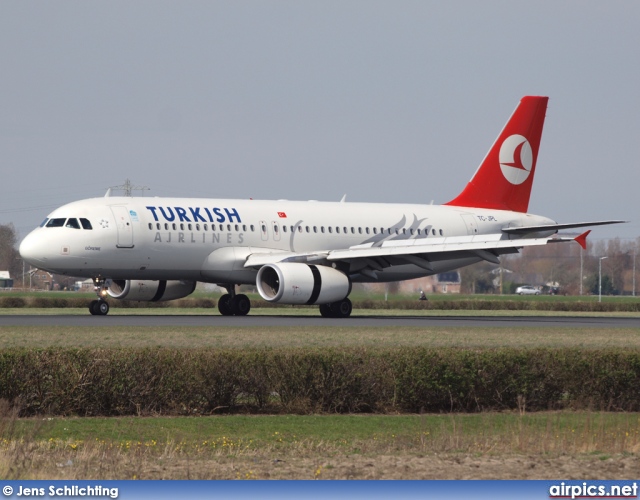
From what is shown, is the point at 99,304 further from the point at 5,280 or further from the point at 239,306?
the point at 5,280

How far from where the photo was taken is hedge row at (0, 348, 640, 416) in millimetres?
19297

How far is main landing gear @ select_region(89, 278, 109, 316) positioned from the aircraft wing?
5528 mm

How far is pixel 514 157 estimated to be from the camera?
55062mm

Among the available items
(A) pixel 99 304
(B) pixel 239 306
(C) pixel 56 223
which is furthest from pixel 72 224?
(B) pixel 239 306

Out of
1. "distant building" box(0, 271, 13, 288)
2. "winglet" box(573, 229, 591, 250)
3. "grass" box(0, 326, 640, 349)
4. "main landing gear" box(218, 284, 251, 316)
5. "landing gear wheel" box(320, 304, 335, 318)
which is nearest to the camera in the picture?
"grass" box(0, 326, 640, 349)

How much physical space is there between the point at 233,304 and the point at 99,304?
19.9 ft

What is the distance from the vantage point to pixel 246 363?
788 inches

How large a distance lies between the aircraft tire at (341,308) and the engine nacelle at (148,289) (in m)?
5.99

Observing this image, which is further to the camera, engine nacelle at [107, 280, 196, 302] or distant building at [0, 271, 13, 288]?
distant building at [0, 271, 13, 288]

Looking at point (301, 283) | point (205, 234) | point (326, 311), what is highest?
point (205, 234)

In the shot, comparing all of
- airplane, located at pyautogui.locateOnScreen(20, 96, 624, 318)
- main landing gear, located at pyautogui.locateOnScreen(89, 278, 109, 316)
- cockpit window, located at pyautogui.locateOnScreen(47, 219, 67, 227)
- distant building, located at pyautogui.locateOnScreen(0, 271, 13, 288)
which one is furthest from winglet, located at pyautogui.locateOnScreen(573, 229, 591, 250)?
distant building, located at pyautogui.locateOnScreen(0, 271, 13, 288)

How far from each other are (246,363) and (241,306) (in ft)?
91.3

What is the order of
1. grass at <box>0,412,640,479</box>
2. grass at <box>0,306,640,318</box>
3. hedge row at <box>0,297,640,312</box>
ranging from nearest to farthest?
1. grass at <box>0,412,640,479</box>
2. grass at <box>0,306,640,318</box>
3. hedge row at <box>0,297,640,312</box>

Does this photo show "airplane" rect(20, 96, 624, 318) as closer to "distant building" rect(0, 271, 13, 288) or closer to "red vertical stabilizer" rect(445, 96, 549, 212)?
"red vertical stabilizer" rect(445, 96, 549, 212)
